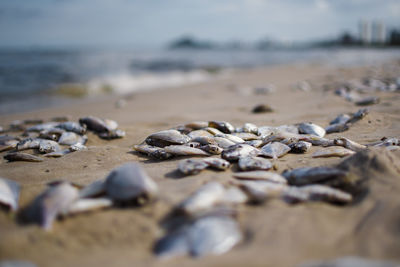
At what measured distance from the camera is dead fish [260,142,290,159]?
2.37 meters

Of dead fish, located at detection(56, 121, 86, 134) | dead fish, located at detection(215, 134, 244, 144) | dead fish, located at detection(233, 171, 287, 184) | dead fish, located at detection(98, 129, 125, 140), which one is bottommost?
dead fish, located at detection(98, 129, 125, 140)

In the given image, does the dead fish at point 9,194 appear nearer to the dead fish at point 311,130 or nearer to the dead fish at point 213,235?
the dead fish at point 213,235

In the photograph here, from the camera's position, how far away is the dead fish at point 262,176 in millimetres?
1812

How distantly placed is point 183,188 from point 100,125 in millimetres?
2261

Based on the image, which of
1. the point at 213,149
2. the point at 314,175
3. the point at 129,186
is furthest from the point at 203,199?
the point at 213,149

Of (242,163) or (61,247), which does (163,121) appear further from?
(61,247)

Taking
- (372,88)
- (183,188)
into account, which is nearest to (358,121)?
(183,188)

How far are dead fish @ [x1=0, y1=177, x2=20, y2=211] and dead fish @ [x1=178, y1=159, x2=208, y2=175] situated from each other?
105 centimetres

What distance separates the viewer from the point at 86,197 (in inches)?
63.6

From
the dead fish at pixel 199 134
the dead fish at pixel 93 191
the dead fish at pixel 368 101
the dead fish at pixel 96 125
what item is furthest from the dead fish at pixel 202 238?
the dead fish at pixel 368 101

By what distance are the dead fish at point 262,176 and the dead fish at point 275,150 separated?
0.48m

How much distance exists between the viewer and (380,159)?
1.93 m

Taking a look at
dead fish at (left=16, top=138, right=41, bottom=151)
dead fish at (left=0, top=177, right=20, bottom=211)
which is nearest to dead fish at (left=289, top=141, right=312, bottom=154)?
dead fish at (left=0, top=177, right=20, bottom=211)

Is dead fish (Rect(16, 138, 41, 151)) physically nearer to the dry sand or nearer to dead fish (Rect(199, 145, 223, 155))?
the dry sand
